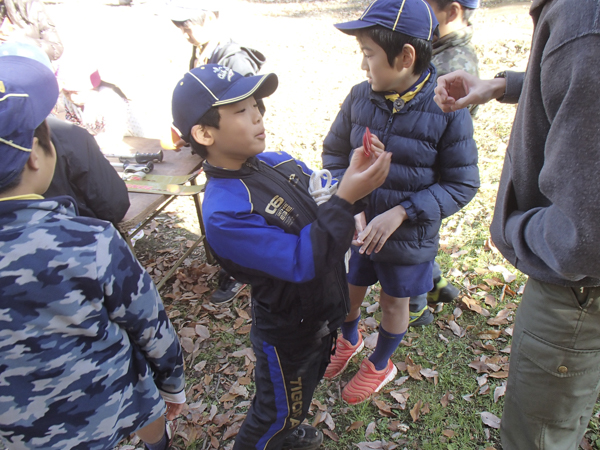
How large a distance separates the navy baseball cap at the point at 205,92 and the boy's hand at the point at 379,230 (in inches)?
38.9

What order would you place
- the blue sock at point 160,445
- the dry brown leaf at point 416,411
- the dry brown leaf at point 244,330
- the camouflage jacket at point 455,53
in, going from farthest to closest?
the dry brown leaf at point 244,330 < the camouflage jacket at point 455,53 < the dry brown leaf at point 416,411 < the blue sock at point 160,445

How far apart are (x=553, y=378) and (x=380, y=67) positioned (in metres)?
1.70

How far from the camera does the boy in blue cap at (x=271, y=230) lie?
1646mm

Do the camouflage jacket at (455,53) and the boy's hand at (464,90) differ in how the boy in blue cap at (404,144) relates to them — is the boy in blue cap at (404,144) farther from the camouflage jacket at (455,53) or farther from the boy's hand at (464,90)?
the camouflage jacket at (455,53)

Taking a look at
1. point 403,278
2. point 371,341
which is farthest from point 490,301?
point 403,278

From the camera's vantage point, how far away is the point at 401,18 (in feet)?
6.89

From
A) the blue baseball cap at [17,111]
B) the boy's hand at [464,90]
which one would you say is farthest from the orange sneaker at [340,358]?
the blue baseball cap at [17,111]

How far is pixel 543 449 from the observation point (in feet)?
5.68

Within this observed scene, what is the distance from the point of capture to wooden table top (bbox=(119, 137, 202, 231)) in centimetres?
339

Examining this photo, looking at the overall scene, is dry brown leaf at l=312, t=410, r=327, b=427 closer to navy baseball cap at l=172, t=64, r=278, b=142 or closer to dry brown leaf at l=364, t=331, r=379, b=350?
dry brown leaf at l=364, t=331, r=379, b=350

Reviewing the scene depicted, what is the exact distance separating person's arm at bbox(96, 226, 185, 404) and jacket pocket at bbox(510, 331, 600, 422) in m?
1.64

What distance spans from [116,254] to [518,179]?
161cm

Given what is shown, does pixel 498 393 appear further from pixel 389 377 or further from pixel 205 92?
pixel 205 92

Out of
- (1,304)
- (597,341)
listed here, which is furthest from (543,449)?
(1,304)
